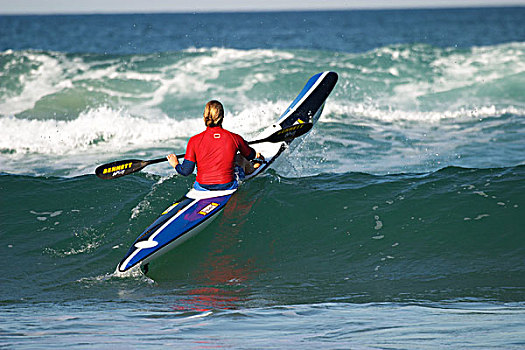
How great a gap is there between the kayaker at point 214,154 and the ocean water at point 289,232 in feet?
1.71

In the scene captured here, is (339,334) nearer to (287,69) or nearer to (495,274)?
(495,274)

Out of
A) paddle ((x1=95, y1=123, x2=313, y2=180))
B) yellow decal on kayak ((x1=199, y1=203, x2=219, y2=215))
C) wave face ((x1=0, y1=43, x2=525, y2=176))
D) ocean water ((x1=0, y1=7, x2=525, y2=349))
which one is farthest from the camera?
wave face ((x1=0, y1=43, x2=525, y2=176))

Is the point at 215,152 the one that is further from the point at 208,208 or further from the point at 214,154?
the point at 208,208

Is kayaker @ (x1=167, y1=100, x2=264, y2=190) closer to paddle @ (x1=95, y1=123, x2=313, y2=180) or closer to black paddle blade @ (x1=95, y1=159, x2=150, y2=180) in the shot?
paddle @ (x1=95, y1=123, x2=313, y2=180)

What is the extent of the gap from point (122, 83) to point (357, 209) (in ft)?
33.4

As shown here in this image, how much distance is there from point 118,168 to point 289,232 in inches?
71.8

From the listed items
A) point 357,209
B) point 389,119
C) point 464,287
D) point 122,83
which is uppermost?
point 122,83

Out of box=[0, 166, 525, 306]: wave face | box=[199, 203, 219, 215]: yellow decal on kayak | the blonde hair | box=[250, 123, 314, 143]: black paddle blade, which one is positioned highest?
the blonde hair

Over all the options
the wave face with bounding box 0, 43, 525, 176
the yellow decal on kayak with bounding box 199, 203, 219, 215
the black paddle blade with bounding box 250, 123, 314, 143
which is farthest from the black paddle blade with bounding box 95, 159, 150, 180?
the wave face with bounding box 0, 43, 525, 176

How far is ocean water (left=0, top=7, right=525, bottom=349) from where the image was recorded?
3.85 metres

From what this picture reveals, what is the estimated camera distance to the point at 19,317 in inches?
165

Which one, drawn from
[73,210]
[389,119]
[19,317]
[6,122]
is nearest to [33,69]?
[6,122]

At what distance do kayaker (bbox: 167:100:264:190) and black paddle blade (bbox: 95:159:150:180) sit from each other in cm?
65

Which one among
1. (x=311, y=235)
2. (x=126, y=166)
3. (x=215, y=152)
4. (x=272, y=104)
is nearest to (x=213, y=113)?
(x=215, y=152)
